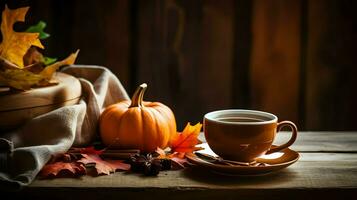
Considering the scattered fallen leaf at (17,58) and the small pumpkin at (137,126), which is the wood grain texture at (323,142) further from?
the scattered fallen leaf at (17,58)

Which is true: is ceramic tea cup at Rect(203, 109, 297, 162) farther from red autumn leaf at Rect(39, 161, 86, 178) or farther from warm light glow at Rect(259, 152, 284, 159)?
red autumn leaf at Rect(39, 161, 86, 178)

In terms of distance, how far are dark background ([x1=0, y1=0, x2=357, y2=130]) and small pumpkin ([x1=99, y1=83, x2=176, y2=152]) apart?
764 mm

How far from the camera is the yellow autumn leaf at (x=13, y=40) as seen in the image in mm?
1220

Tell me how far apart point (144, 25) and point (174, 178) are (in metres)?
0.98

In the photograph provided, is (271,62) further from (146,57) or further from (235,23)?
(146,57)

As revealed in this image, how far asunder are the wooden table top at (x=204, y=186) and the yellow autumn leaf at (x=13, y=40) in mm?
319

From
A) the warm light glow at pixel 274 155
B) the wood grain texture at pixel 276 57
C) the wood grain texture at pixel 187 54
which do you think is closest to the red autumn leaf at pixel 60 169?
the warm light glow at pixel 274 155

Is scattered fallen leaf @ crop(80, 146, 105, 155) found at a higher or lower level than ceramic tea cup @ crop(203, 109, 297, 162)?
lower

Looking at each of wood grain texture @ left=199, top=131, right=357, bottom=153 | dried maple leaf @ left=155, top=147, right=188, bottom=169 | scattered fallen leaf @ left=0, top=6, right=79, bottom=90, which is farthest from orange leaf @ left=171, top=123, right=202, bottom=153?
scattered fallen leaf @ left=0, top=6, right=79, bottom=90

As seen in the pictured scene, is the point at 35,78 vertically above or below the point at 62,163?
above

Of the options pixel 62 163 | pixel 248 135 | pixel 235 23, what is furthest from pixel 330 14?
pixel 62 163

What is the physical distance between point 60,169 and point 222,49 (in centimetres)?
103

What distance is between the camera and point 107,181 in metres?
1.05

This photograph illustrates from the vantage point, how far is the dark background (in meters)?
1.97
